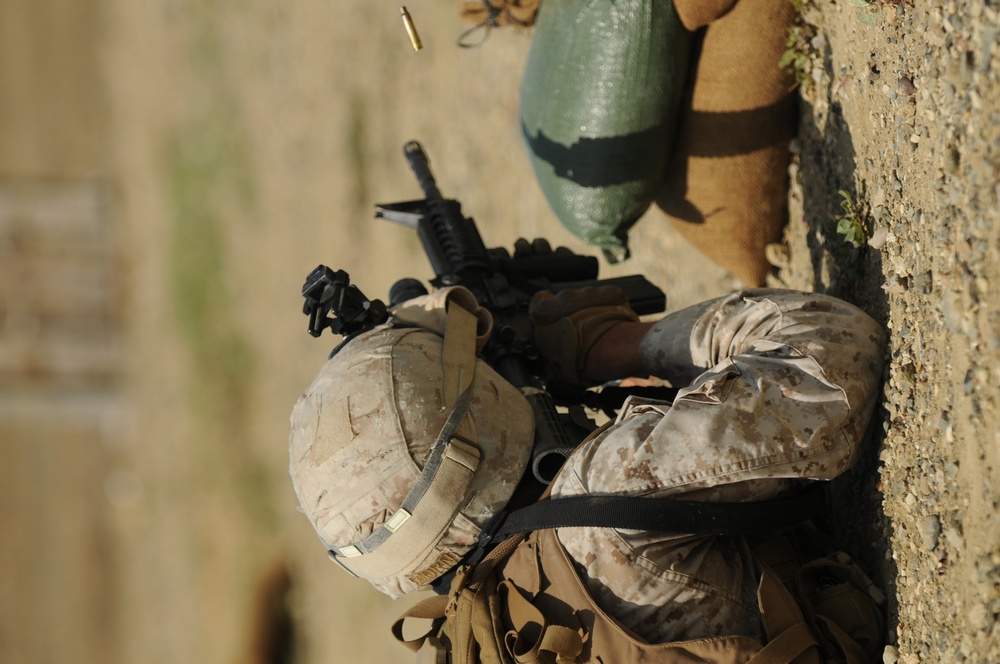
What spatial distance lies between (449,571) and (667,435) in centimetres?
57

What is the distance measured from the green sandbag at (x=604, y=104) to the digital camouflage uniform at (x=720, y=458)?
1050 mm

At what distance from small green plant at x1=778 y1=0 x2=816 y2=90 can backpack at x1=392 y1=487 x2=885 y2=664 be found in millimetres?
1272

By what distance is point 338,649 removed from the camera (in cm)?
597

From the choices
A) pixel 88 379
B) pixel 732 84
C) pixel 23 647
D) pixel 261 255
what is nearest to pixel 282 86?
pixel 261 255

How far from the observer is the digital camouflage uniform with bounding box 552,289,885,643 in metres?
1.71

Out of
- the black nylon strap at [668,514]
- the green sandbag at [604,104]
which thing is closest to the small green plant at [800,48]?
the green sandbag at [604,104]

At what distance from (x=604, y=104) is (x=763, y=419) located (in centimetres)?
129

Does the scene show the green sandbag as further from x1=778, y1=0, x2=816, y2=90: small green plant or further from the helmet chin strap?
the helmet chin strap

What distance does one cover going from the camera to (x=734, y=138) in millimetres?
2744

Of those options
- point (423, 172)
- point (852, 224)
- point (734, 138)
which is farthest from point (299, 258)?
point (852, 224)

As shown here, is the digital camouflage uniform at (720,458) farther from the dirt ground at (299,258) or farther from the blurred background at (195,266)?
the blurred background at (195,266)

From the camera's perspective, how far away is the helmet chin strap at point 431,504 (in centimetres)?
184

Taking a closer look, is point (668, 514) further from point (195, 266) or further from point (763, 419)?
point (195, 266)

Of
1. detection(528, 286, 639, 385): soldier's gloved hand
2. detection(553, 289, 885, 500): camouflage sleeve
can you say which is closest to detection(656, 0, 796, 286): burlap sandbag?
detection(528, 286, 639, 385): soldier's gloved hand
